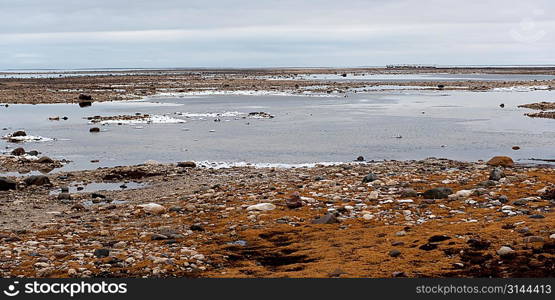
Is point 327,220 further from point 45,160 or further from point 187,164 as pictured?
point 45,160

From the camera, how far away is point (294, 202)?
Answer: 49.1 ft

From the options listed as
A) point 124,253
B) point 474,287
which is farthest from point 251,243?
point 474,287

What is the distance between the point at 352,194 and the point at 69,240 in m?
7.57

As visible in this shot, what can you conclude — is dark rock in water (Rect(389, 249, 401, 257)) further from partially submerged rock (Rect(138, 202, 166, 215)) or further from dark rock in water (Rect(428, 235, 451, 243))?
partially submerged rock (Rect(138, 202, 166, 215))

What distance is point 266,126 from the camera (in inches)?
1521

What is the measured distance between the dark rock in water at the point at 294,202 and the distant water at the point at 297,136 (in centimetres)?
899

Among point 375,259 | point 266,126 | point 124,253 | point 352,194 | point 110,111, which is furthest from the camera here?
point 110,111

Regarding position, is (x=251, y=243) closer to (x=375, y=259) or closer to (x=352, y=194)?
(x=375, y=259)

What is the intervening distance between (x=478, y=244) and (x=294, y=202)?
5.55m

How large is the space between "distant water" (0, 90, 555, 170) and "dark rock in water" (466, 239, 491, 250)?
14.1 m

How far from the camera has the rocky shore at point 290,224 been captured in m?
9.93

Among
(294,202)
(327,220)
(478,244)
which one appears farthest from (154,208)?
(478,244)

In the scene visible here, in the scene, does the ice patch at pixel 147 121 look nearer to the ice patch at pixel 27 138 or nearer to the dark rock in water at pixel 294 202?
the ice patch at pixel 27 138

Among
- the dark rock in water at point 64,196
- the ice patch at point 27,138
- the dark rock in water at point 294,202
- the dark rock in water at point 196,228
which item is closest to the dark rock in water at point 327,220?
the dark rock in water at point 294,202
